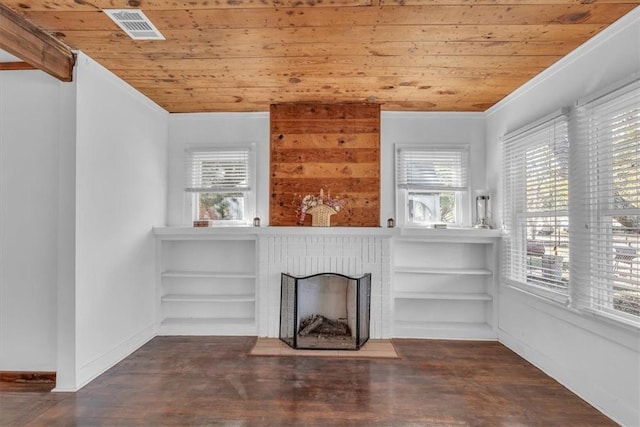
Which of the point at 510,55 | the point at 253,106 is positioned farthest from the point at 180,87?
the point at 510,55

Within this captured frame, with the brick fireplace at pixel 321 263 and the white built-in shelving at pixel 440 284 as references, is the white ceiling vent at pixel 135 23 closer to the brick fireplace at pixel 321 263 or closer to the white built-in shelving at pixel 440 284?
the brick fireplace at pixel 321 263

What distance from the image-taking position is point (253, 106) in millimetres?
3875

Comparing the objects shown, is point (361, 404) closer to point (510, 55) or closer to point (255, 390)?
point (255, 390)

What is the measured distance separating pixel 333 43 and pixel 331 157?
156 centimetres

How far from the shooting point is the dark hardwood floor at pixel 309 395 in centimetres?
226

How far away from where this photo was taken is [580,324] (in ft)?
8.26

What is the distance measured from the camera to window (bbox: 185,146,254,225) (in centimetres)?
409

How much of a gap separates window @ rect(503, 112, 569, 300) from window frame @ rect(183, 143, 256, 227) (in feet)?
9.49

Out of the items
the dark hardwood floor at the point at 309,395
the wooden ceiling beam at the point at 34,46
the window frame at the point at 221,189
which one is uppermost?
the wooden ceiling beam at the point at 34,46

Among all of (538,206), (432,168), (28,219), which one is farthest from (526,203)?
(28,219)

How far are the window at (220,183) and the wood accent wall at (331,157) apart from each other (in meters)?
0.44

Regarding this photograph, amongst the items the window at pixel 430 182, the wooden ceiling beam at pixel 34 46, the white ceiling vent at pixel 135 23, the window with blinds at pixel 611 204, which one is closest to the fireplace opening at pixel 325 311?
the window at pixel 430 182

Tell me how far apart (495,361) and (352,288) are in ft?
4.99

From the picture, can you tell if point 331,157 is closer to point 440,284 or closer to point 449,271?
point 449,271
